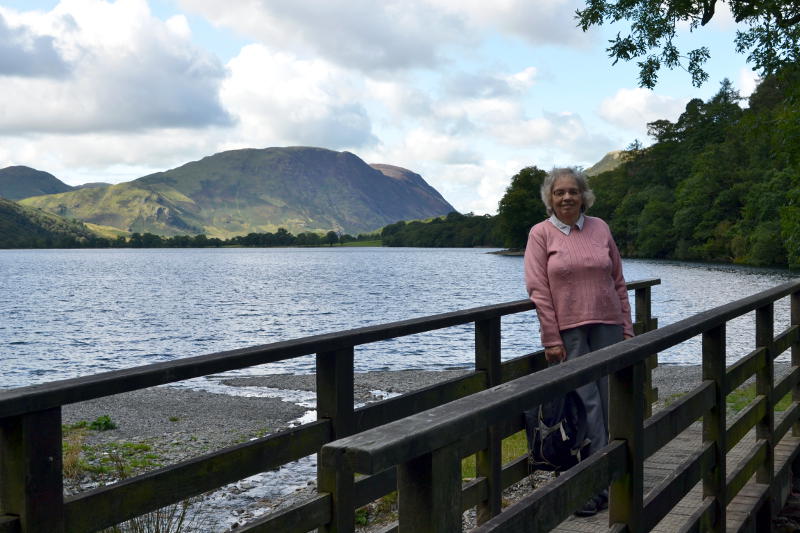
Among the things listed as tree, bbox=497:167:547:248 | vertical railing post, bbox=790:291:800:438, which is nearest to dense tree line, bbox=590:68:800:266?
tree, bbox=497:167:547:248

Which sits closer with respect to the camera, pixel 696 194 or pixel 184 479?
pixel 184 479

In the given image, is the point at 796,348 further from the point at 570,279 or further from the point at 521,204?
the point at 521,204

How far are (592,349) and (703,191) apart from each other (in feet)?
296

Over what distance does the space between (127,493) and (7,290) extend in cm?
8170

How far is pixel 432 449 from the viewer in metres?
1.81

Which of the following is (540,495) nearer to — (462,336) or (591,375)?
(591,375)

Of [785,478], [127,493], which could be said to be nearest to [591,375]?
[127,493]

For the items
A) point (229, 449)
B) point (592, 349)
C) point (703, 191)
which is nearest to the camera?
point (229, 449)

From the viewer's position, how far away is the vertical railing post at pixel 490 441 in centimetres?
517

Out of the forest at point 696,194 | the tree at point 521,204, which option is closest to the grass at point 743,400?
the forest at point 696,194

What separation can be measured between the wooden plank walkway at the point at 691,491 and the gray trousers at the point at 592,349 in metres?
0.50

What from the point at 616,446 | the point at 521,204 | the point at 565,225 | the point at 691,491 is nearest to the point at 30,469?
the point at 616,446

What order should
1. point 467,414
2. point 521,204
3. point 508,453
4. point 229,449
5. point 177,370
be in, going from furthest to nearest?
point 521,204 < point 508,453 < point 229,449 < point 177,370 < point 467,414

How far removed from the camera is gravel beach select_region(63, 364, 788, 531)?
1085 cm
